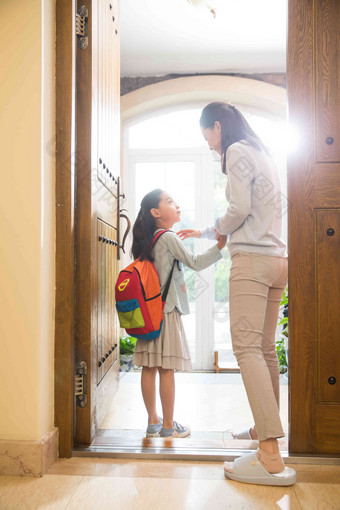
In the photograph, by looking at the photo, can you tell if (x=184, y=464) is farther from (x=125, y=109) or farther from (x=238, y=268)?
(x=125, y=109)

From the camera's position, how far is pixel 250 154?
1656 mm

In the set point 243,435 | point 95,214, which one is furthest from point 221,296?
point 95,214

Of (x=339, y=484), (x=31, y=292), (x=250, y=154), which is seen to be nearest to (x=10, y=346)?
(x=31, y=292)

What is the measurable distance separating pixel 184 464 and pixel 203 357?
235 centimetres

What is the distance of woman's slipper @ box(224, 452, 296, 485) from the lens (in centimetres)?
149

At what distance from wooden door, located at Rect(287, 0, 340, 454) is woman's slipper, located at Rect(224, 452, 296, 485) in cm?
24

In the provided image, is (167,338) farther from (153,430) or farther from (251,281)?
(251,281)

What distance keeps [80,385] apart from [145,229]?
806mm

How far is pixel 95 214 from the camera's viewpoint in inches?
76.1

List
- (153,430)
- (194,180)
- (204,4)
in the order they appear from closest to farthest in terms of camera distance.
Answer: (153,430) < (204,4) < (194,180)

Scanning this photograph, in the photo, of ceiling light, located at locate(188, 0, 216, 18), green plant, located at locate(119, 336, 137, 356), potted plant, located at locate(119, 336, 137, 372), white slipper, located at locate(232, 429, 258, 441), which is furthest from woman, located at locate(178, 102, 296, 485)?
green plant, located at locate(119, 336, 137, 356)

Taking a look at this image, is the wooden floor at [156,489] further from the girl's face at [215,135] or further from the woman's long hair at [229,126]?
the girl's face at [215,135]

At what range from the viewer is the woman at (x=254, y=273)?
1.52m

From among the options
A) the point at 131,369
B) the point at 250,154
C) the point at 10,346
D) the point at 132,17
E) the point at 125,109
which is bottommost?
the point at 131,369
